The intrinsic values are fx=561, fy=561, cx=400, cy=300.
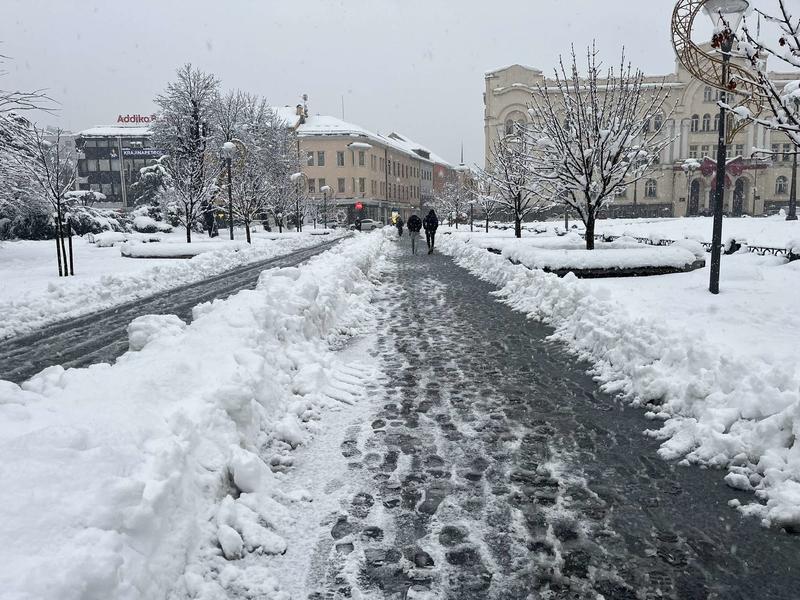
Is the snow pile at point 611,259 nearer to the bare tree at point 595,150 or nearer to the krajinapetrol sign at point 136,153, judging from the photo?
the bare tree at point 595,150

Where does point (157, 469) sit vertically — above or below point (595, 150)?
below

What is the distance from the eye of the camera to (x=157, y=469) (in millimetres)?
2996

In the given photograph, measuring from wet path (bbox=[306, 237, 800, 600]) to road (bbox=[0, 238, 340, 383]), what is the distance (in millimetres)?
4679

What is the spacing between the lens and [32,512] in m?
2.36

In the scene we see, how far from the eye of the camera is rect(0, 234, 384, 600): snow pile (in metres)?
2.29

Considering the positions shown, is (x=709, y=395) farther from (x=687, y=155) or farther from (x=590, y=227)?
(x=687, y=155)

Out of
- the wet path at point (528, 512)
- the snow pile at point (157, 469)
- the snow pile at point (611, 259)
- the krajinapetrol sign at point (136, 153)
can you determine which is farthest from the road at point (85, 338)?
the krajinapetrol sign at point (136, 153)

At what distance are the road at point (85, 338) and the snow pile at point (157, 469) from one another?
8.52ft

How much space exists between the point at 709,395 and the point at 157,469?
4249 millimetres

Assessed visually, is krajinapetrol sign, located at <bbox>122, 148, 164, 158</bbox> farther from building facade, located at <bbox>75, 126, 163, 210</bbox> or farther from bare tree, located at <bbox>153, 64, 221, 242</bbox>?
bare tree, located at <bbox>153, 64, 221, 242</bbox>

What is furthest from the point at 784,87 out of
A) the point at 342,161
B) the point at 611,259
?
the point at 342,161

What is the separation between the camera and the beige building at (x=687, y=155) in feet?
216

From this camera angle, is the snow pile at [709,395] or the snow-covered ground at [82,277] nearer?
Result: the snow pile at [709,395]

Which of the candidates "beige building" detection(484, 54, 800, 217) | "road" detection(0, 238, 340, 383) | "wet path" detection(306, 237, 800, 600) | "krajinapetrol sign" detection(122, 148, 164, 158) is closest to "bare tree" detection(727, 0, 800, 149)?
"wet path" detection(306, 237, 800, 600)
